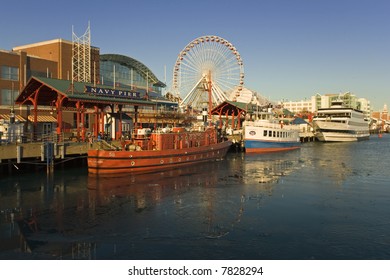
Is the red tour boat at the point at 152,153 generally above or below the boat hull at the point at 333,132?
below

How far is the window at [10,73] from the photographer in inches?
2469

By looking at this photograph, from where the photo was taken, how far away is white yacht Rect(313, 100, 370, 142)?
356 ft

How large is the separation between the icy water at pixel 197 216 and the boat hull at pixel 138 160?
6.51 ft

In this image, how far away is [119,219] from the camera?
70.1 feet

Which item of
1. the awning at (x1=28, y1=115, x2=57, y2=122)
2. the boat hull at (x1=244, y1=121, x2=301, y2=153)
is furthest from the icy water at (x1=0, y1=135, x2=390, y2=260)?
the boat hull at (x1=244, y1=121, x2=301, y2=153)

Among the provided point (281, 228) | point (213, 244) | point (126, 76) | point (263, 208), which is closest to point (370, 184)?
point (263, 208)

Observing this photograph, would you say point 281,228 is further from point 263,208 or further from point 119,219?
point 119,219

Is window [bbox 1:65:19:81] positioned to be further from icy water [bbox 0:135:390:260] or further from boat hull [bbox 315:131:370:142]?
boat hull [bbox 315:131:370:142]

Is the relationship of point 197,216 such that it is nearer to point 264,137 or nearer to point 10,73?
point 264,137

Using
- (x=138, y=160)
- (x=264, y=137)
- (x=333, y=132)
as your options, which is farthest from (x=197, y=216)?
(x=333, y=132)

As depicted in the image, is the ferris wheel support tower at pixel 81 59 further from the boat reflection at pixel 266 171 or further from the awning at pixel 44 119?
the boat reflection at pixel 266 171

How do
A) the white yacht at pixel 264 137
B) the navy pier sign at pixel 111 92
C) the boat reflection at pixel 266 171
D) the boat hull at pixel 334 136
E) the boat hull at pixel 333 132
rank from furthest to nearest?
the boat hull at pixel 334 136 → the boat hull at pixel 333 132 → the white yacht at pixel 264 137 → the navy pier sign at pixel 111 92 → the boat reflection at pixel 266 171

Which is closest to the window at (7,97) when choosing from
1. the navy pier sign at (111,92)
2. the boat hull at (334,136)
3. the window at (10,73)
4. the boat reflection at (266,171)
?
the window at (10,73)

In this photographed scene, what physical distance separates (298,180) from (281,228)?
18.1m
